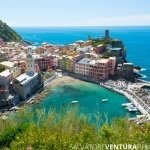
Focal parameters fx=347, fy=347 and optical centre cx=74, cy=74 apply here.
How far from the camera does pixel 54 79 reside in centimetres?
5988

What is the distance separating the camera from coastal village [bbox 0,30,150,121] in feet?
159

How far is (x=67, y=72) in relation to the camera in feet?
212

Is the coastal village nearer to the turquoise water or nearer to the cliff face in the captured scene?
the turquoise water

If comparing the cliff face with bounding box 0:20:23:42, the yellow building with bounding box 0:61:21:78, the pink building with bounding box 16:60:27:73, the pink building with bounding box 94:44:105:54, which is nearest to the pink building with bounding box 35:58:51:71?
the pink building with bounding box 16:60:27:73

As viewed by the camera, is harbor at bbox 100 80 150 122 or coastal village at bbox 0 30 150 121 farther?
coastal village at bbox 0 30 150 121

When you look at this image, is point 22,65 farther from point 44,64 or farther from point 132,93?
point 132,93

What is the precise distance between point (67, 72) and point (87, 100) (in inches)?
630

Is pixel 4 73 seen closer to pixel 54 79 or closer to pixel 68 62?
pixel 54 79

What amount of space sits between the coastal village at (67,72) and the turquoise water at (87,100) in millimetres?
1813

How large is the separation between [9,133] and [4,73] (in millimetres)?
23050

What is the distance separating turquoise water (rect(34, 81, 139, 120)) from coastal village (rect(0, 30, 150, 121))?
1.81 metres

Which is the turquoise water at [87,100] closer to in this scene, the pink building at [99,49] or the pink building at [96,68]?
the pink building at [96,68]

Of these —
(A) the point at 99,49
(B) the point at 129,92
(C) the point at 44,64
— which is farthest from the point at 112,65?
(A) the point at 99,49

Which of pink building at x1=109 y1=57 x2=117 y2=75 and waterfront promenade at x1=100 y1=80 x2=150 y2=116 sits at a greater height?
pink building at x1=109 y1=57 x2=117 y2=75
